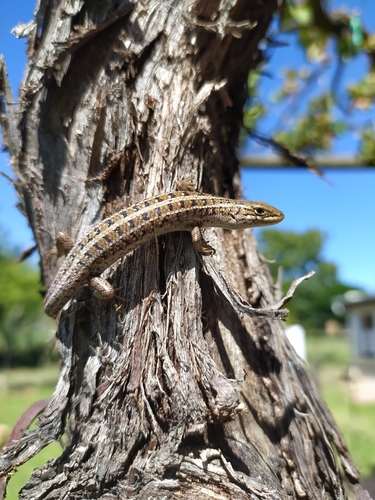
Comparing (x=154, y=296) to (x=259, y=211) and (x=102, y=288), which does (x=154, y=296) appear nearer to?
(x=102, y=288)

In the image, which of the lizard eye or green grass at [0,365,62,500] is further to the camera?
the lizard eye

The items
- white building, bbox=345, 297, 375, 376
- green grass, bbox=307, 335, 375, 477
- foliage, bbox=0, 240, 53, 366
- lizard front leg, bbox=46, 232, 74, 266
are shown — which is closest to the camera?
lizard front leg, bbox=46, 232, 74, 266

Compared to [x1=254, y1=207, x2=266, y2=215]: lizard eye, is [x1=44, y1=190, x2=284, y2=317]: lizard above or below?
below

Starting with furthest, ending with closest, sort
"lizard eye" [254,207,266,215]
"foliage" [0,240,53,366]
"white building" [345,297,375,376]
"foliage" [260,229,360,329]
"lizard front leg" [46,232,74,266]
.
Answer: "foliage" [260,229,360,329]
"foliage" [0,240,53,366]
"white building" [345,297,375,376]
"lizard eye" [254,207,266,215]
"lizard front leg" [46,232,74,266]

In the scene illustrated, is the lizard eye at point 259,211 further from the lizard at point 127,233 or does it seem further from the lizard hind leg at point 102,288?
the lizard hind leg at point 102,288

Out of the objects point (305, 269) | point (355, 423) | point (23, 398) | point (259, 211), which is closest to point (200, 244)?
point (259, 211)

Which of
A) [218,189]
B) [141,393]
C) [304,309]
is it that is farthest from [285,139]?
[304,309]

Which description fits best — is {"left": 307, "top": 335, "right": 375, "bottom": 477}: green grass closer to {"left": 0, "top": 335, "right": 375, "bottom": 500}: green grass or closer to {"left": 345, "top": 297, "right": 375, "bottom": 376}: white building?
{"left": 0, "top": 335, "right": 375, "bottom": 500}: green grass

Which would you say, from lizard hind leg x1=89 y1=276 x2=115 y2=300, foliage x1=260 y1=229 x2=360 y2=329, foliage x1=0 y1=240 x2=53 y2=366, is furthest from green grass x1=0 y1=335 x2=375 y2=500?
foliage x1=260 y1=229 x2=360 y2=329

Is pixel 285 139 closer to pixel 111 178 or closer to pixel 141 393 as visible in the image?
pixel 111 178
